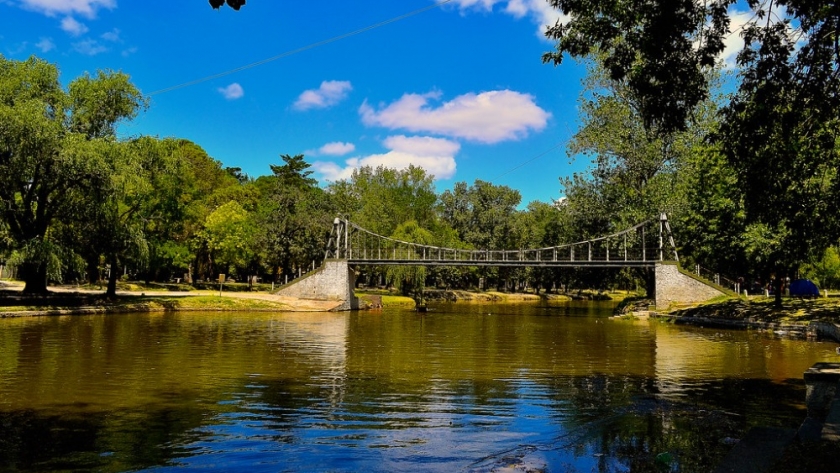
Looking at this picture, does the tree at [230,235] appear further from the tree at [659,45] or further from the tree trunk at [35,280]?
the tree at [659,45]

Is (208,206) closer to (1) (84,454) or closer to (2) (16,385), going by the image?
(2) (16,385)

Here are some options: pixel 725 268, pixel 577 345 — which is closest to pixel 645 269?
pixel 725 268

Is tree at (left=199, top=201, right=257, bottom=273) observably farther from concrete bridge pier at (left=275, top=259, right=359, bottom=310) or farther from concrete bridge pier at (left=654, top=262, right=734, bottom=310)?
concrete bridge pier at (left=654, top=262, right=734, bottom=310)

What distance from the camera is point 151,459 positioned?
275 inches

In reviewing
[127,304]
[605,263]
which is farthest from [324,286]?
[605,263]

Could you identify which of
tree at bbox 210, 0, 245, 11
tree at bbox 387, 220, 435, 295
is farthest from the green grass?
tree at bbox 210, 0, 245, 11

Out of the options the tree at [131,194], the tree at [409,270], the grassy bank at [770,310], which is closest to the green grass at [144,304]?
the tree at [131,194]

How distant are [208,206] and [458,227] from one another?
35124 millimetres

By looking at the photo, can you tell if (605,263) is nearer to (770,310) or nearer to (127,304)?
(770,310)

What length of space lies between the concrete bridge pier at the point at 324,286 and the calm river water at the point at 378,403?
86.8 ft

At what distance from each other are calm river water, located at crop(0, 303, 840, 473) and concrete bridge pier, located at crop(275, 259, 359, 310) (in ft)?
86.8

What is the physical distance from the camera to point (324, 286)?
4853cm

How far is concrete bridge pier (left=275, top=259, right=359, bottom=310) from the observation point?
48375mm

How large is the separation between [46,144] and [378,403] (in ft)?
85.0
